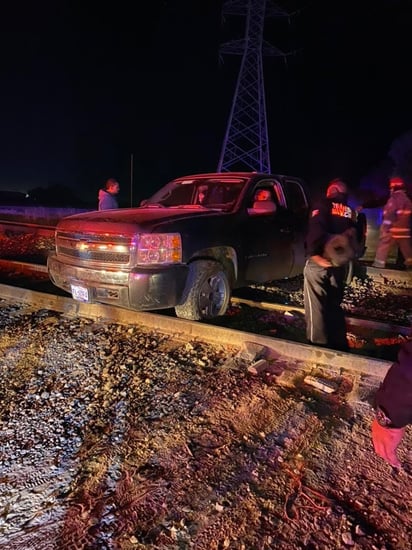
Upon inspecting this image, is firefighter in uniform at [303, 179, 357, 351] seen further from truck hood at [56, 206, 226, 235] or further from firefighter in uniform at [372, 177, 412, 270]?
firefighter in uniform at [372, 177, 412, 270]

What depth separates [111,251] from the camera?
4.61m

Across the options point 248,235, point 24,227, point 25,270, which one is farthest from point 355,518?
point 24,227

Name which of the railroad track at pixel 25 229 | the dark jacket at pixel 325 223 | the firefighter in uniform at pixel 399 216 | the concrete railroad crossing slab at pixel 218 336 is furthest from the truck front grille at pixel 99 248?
the railroad track at pixel 25 229

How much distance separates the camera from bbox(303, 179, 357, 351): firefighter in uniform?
163 inches

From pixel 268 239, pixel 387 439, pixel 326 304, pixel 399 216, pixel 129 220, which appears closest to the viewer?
pixel 387 439

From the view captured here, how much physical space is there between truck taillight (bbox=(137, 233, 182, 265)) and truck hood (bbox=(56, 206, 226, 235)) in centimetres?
11

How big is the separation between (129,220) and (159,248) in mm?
471

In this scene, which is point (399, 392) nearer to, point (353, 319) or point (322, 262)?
point (322, 262)

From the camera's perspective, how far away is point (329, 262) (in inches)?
164

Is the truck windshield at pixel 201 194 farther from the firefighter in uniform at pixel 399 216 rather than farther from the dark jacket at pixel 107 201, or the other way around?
the firefighter in uniform at pixel 399 216

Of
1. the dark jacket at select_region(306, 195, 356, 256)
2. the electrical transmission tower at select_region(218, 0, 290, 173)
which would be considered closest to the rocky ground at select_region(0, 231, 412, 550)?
the dark jacket at select_region(306, 195, 356, 256)

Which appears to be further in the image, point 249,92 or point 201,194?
point 249,92

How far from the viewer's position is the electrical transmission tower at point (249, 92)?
3056cm

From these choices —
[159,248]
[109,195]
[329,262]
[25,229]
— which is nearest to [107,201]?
[109,195]
